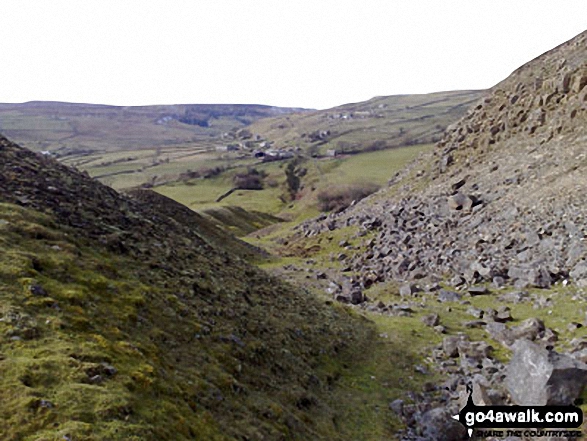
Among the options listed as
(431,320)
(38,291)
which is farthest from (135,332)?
(431,320)

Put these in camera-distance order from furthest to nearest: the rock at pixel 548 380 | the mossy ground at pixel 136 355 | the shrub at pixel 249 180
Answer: the shrub at pixel 249 180
the rock at pixel 548 380
the mossy ground at pixel 136 355

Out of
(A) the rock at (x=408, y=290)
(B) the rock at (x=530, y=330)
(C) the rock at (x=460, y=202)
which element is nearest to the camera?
(B) the rock at (x=530, y=330)

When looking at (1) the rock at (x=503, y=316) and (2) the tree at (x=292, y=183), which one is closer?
(1) the rock at (x=503, y=316)

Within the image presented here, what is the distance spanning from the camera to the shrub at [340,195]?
110 m

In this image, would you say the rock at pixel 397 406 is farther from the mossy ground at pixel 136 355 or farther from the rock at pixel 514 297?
the rock at pixel 514 297

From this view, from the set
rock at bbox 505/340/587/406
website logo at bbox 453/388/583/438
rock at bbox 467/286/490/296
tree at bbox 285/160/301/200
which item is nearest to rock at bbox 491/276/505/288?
rock at bbox 467/286/490/296

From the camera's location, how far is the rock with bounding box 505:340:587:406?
17.7m

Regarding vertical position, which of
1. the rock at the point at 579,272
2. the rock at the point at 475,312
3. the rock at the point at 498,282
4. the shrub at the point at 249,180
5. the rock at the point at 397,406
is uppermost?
the shrub at the point at 249,180

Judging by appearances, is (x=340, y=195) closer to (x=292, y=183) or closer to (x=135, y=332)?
(x=292, y=183)

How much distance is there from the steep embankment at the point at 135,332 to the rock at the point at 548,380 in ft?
25.7

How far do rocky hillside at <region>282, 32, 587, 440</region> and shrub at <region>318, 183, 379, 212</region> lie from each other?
40.5 meters

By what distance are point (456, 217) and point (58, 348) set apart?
1513 inches

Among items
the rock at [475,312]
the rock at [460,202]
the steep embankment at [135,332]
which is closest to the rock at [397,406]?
the steep embankment at [135,332]

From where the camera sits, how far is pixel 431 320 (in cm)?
2959
